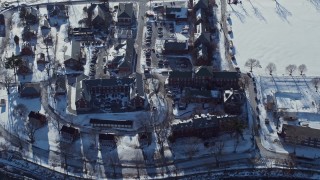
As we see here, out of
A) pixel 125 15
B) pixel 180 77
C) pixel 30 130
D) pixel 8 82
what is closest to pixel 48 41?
pixel 8 82

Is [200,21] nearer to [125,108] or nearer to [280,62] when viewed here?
[280,62]

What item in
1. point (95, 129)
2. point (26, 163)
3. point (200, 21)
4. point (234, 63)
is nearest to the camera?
point (26, 163)

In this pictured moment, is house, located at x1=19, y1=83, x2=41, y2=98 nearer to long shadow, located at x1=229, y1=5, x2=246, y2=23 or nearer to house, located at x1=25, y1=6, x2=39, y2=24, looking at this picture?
house, located at x1=25, y1=6, x2=39, y2=24

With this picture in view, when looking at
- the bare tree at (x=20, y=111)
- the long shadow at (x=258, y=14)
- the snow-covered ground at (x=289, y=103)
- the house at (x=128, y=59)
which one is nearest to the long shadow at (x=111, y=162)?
the bare tree at (x=20, y=111)

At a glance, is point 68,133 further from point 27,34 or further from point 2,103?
point 27,34

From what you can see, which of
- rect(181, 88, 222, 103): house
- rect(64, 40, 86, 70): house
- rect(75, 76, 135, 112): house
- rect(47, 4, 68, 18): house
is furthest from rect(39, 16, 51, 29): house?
rect(181, 88, 222, 103): house

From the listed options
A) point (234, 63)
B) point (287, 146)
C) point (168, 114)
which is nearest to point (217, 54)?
point (234, 63)
